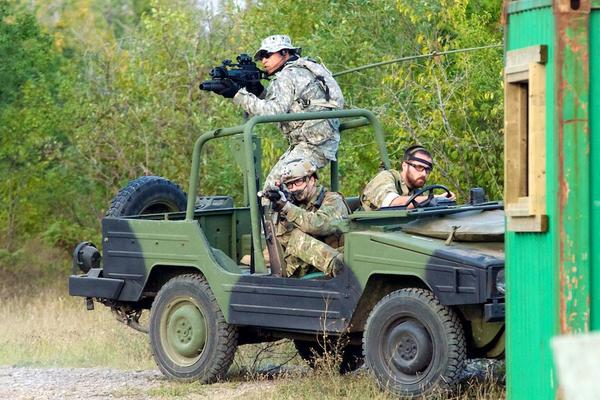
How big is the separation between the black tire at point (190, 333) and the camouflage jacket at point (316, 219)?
825 millimetres

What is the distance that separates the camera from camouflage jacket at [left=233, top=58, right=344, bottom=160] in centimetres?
1041

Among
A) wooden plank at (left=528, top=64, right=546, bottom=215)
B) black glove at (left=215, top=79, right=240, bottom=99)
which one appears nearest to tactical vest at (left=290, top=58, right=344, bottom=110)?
A: black glove at (left=215, top=79, right=240, bottom=99)

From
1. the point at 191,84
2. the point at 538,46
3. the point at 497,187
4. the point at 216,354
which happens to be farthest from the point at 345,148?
the point at 538,46

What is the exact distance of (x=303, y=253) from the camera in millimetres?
9328

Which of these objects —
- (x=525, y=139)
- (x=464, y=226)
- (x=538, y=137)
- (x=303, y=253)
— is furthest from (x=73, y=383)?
(x=538, y=137)

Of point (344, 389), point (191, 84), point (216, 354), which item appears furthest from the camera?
point (191, 84)

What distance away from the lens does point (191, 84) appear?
17047 millimetres

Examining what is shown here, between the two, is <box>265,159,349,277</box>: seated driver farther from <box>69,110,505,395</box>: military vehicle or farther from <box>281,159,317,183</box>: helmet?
<box>69,110,505,395</box>: military vehicle

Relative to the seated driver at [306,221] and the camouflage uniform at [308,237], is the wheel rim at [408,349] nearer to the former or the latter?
the seated driver at [306,221]

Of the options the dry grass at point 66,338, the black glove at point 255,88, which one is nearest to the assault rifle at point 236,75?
the black glove at point 255,88

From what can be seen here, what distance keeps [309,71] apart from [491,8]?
4113 millimetres

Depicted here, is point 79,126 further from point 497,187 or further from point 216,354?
point 216,354

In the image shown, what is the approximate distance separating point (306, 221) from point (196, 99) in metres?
7.89

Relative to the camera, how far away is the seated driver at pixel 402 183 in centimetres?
967
